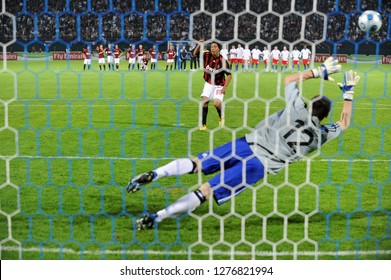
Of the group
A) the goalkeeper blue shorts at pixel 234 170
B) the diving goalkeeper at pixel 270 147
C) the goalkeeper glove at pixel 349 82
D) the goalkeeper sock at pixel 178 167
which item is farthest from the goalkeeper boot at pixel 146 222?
the goalkeeper glove at pixel 349 82

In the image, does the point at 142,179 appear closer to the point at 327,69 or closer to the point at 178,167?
the point at 178,167

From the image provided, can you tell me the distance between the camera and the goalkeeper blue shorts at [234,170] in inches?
131

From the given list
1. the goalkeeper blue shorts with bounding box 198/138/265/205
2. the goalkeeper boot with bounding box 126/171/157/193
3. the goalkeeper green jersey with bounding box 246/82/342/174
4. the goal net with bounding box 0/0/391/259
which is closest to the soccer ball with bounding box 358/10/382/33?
the goal net with bounding box 0/0/391/259

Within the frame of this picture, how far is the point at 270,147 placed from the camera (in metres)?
3.42

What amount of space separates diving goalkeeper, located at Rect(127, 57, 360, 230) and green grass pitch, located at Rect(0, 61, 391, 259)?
102mm

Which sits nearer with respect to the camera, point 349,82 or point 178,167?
point 349,82

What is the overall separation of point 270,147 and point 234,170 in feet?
0.97

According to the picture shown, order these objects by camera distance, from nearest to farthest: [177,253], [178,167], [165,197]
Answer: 1. [177,253]
2. [178,167]
3. [165,197]

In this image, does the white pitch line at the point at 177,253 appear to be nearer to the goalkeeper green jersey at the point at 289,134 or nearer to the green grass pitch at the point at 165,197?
the green grass pitch at the point at 165,197

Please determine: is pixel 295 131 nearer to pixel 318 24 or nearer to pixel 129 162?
pixel 129 162

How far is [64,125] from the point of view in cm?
793

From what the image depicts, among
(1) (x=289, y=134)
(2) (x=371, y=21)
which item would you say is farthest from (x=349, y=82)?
(2) (x=371, y=21)

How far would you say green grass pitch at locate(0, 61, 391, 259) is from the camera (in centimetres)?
318

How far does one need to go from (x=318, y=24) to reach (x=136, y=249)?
66.7 feet
